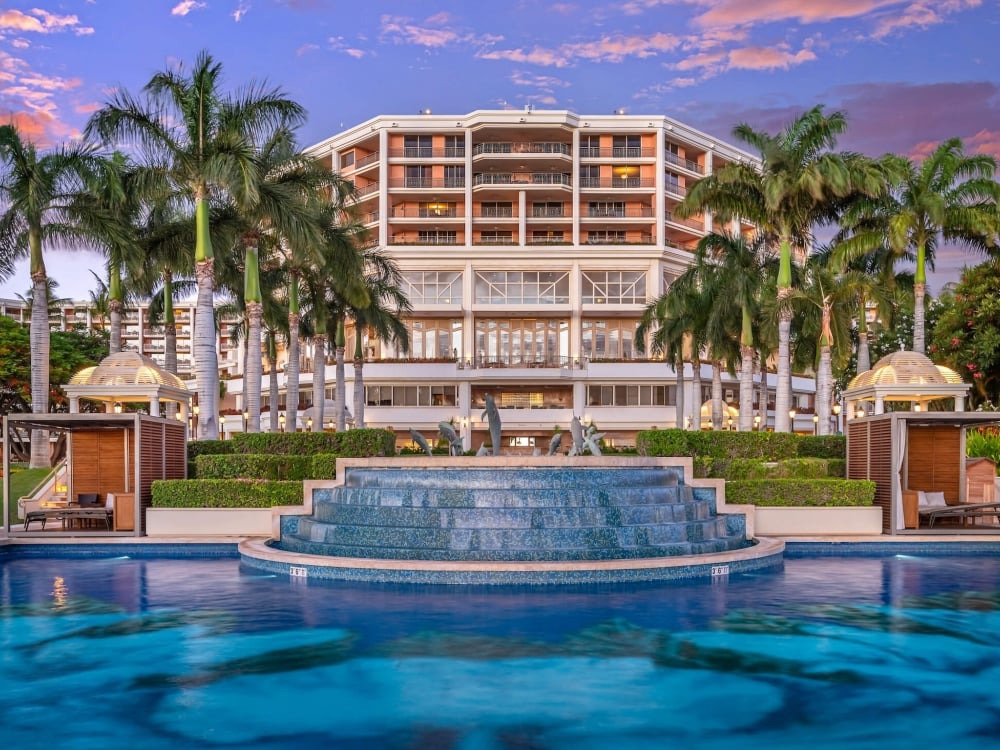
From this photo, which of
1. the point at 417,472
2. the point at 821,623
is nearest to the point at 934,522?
the point at 821,623

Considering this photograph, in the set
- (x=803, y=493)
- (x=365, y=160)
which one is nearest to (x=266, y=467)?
(x=803, y=493)

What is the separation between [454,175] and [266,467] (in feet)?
166

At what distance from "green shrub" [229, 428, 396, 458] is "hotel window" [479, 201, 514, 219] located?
155 feet

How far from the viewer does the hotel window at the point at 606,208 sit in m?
70.2

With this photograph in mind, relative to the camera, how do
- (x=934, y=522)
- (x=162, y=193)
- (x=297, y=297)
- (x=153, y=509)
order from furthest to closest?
(x=297, y=297) → (x=162, y=193) → (x=934, y=522) → (x=153, y=509)

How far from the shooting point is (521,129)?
67.6 metres

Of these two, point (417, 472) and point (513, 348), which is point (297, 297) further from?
point (513, 348)

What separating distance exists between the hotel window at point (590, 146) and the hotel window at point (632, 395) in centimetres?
1920

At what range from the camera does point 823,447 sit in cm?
2556

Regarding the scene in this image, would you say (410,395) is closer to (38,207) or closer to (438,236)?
(438,236)

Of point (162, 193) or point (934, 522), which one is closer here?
point (934, 522)

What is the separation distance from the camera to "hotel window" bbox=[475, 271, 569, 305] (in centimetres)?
6556

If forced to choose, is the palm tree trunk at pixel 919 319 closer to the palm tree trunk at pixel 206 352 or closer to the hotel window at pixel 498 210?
the palm tree trunk at pixel 206 352

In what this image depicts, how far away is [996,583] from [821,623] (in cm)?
524
